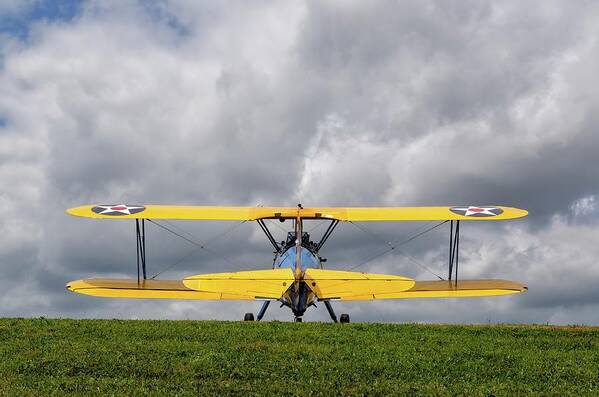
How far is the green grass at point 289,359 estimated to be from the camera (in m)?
9.95

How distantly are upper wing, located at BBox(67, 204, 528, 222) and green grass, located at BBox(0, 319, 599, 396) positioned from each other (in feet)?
21.2

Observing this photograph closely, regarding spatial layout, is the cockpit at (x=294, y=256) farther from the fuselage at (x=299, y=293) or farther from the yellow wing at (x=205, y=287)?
the yellow wing at (x=205, y=287)

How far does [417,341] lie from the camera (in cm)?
1364

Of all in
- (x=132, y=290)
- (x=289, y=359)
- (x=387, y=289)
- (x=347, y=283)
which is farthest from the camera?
(x=132, y=290)

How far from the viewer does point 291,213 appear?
69.8 ft

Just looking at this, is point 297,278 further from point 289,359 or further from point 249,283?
point 289,359

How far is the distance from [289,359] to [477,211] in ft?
43.0

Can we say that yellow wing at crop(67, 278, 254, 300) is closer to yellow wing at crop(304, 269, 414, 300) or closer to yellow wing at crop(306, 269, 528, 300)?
yellow wing at crop(304, 269, 414, 300)

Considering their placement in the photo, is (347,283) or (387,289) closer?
(347,283)

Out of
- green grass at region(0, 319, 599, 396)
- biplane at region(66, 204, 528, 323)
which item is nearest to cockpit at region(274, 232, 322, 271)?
biplane at region(66, 204, 528, 323)

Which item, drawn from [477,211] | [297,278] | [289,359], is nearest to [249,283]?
[297,278]

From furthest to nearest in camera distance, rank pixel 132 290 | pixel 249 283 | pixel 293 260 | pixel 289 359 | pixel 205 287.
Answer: pixel 293 260
pixel 132 290
pixel 205 287
pixel 249 283
pixel 289 359

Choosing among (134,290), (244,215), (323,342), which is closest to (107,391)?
(323,342)

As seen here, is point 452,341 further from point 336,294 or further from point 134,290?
point 134,290
